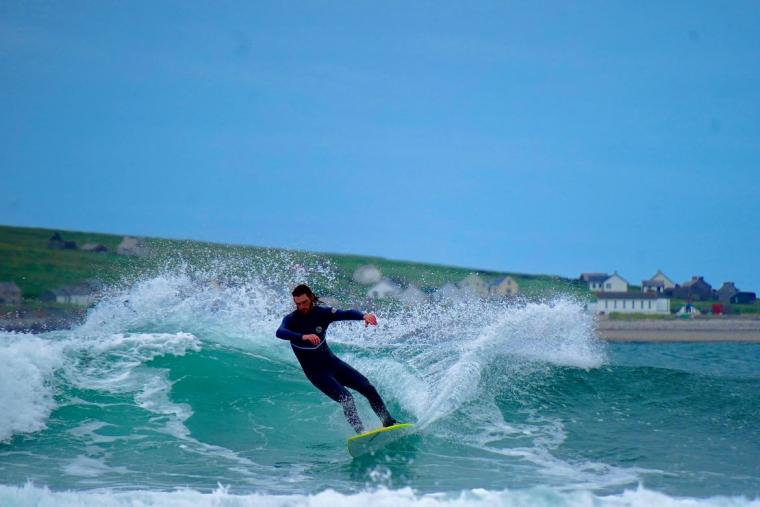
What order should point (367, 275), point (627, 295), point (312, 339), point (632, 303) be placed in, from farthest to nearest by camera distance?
point (627, 295) < point (632, 303) < point (367, 275) < point (312, 339)

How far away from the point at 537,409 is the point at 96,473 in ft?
17.7

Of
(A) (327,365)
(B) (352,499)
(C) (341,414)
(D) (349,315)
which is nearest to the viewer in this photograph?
(B) (352,499)

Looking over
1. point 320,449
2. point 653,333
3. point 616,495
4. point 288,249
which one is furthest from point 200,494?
point 653,333

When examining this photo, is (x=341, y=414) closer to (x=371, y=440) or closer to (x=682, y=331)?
(x=371, y=440)

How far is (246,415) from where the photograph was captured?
10.2 metres

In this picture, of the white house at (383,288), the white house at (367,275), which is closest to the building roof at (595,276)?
the white house at (367,275)

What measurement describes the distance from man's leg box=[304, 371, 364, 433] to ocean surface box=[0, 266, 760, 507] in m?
0.39

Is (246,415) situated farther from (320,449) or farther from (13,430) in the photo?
(13,430)

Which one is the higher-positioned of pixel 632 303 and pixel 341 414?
pixel 632 303

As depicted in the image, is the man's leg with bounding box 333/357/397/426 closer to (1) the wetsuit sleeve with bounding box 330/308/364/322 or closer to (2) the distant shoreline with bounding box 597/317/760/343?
(1) the wetsuit sleeve with bounding box 330/308/364/322

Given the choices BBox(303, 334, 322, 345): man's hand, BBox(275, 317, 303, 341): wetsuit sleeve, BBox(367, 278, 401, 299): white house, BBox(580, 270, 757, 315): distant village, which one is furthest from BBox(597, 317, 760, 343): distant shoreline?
BBox(303, 334, 322, 345): man's hand

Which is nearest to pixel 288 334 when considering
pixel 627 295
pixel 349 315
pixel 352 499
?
pixel 349 315

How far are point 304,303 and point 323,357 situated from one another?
0.58m

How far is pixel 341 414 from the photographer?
10148mm
